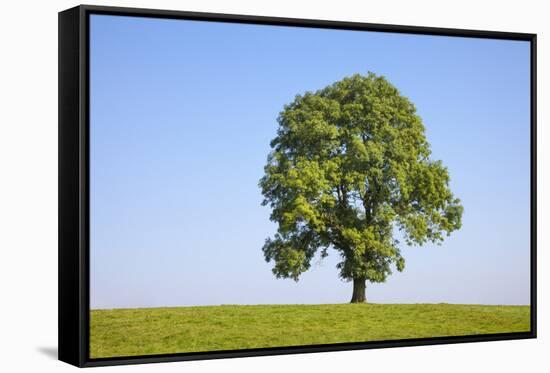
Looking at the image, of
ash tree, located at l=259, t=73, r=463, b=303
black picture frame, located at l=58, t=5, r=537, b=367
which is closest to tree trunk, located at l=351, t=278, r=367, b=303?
ash tree, located at l=259, t=73, r=463, b=303

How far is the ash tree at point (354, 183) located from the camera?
1491 cm

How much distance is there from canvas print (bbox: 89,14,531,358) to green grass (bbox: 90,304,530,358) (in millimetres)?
19

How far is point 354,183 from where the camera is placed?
1527 cm

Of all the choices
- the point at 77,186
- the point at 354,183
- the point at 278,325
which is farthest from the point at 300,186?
the point at 77,186

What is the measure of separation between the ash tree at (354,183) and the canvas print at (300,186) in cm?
2

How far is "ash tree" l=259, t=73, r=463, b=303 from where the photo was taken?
1491cm

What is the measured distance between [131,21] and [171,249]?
2589mm

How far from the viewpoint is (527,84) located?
16.0m

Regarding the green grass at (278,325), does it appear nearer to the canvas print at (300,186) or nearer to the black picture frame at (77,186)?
the canvas print at (300,186)

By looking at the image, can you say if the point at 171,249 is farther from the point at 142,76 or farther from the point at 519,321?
the point at 519,321

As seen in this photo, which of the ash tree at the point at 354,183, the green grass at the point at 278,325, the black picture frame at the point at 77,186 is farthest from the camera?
the ash tree at the point at 354,183

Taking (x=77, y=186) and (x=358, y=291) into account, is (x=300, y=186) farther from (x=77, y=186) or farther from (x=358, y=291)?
(x=77, y=186)

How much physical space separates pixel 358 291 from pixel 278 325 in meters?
1.20

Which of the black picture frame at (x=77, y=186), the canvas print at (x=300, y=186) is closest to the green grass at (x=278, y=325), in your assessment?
the canvas print at (x=300, y=186)
